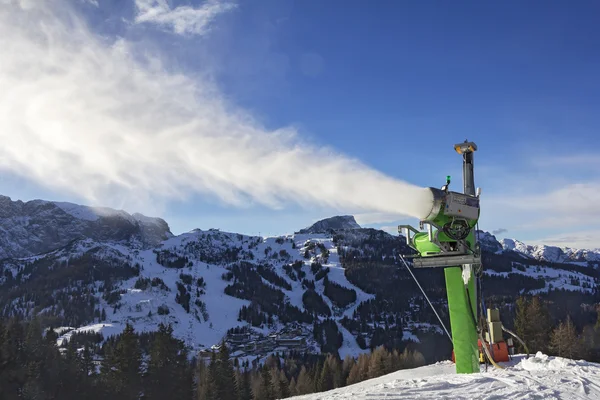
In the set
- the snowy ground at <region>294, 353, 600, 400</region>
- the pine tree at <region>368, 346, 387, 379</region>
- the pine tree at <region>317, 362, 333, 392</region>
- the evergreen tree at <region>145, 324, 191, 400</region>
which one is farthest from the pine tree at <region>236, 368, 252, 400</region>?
the snowy ground at <region>294, 353, 600, 400</region>

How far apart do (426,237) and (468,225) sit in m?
1.79

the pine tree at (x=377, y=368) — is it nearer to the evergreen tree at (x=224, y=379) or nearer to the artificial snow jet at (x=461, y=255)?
the evergreen tree at (x=224, y=379)

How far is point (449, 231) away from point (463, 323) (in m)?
5.30

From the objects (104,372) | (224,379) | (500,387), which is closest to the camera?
(500,387)

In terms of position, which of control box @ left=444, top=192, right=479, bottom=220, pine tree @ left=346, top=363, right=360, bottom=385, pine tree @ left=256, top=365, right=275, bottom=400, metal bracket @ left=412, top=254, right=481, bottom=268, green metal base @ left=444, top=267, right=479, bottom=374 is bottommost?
pine tree @ left=346, top=363, right=360, bottom=385

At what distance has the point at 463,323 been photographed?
2117 centimetres

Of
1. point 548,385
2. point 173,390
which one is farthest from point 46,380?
point 548,385

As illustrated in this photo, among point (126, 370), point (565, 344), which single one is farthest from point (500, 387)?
point (565, 344)

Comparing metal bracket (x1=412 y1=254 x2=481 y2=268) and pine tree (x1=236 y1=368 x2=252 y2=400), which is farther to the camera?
pine tree (x1=236 y1=368 x2=252 y2=400)

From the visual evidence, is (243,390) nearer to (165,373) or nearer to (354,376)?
(165,373)

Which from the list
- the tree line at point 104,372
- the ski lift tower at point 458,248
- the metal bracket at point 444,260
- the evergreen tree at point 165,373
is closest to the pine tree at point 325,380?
the tree line at point 104,372

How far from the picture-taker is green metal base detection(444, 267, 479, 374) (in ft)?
68.7

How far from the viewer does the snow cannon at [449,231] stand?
18078 mm

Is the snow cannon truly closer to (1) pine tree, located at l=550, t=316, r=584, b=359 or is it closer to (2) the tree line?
(2) the tree line
